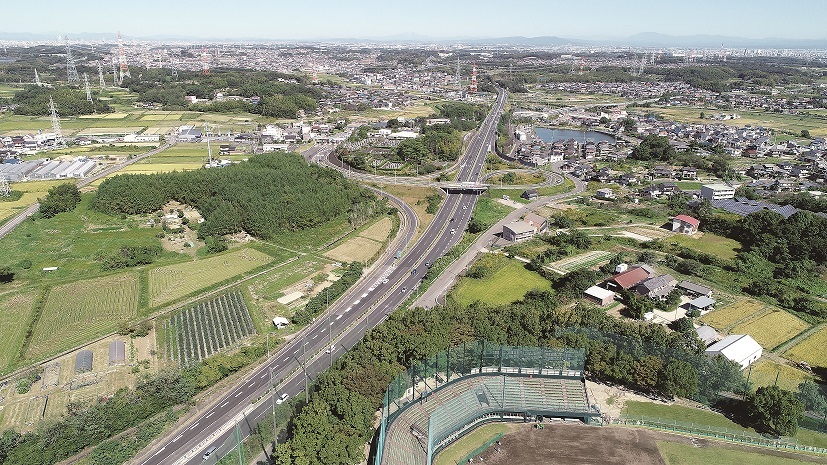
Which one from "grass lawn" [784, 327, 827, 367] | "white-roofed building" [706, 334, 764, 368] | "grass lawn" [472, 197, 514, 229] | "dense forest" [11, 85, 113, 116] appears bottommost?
"grass lawn" [472, 197, 514, 229]

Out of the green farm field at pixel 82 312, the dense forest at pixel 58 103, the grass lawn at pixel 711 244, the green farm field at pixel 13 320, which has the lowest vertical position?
the green farm field at pixel 13 320

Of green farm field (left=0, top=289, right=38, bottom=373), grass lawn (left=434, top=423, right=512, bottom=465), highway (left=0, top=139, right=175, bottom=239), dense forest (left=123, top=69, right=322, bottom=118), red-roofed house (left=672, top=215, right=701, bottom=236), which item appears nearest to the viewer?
grass lawn (left=434, top=423, right=512, bottom=465)

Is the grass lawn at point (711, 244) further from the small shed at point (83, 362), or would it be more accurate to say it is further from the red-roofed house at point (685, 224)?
the small shed at point (83, 362)

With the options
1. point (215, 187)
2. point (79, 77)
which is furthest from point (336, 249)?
point (79, 77)


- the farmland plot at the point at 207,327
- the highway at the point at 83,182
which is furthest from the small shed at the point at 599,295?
the highway at the point at 83,182

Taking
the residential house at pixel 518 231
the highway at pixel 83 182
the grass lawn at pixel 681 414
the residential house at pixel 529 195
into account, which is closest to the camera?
the grass lawn at pixel 681 414

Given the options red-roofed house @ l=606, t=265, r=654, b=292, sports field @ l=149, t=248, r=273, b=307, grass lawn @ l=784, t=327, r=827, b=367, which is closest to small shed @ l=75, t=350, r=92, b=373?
sports field @ l=149, t=248, r=273, b=307

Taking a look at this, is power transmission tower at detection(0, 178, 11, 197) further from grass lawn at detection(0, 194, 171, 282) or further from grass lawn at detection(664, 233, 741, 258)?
grass lawn at detection(664, 233, 741, 258)

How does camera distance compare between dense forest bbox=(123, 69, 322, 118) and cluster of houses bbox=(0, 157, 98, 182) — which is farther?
dense forest bbox=(123, 69, 322, 118)
